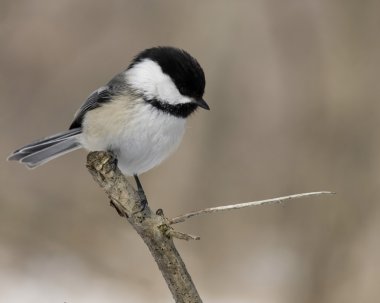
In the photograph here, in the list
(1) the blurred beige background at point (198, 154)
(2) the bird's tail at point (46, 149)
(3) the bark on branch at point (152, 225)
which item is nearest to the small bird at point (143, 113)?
(2) the bird's tail at point (46, 149)

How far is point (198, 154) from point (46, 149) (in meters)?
1.71

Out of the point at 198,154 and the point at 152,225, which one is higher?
the point at 198,154

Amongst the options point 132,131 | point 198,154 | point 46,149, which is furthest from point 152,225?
point 198,154

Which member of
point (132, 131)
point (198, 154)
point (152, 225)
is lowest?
point (152, 225)

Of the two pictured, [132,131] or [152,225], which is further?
[132,131]

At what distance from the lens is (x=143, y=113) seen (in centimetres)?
142

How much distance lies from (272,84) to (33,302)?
5.20ft

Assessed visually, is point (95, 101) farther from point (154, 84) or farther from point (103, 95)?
point (154, 84)

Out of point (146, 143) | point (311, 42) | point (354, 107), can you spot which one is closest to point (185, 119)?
point (146, 143)

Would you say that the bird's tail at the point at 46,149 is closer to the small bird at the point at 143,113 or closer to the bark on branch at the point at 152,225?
the small bird at the point at 143,113

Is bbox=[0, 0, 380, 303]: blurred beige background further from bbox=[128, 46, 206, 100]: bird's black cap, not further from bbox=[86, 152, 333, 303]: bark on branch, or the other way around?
bbox=[86, 152, 333, 303]: bark on branch

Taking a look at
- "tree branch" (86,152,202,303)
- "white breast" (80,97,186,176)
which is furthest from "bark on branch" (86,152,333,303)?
"white breast" (80,97,186,176)

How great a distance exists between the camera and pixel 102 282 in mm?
3041

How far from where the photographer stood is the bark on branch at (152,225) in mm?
1164
